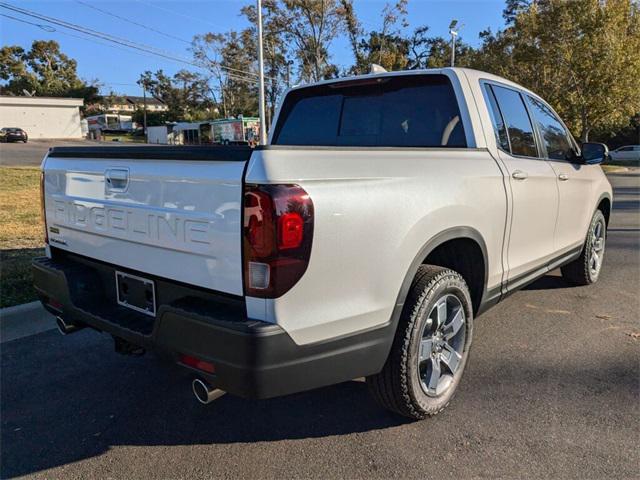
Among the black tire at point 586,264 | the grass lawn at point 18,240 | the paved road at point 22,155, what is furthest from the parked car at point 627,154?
the grass lawn at point 18,240

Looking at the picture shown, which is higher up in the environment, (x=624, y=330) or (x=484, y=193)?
(x=484, y=193)

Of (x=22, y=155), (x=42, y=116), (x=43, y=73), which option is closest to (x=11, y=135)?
(x=42, y=116)

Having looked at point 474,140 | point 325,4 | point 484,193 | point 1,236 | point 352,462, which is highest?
point 325,4

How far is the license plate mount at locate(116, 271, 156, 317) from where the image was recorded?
8.30 ft

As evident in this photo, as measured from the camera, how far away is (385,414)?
2.91 meters

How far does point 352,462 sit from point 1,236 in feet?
19.8

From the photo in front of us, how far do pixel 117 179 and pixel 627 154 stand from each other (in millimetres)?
44243

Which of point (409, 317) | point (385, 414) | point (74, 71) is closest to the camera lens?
point (409, 317)

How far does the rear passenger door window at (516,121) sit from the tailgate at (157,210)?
7.71ft

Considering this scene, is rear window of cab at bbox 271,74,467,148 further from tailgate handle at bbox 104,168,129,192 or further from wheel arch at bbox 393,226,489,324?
tailgate handle at bbox 104,168,129,192

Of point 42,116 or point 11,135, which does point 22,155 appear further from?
point 42,116

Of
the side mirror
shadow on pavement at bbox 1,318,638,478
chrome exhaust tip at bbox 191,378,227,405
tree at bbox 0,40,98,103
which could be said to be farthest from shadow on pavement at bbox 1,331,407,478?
tree at bbox 0,40,98,103

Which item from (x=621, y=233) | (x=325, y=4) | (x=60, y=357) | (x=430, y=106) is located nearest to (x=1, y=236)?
(x=60, y=357)

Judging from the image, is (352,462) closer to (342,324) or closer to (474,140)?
(342,324)
